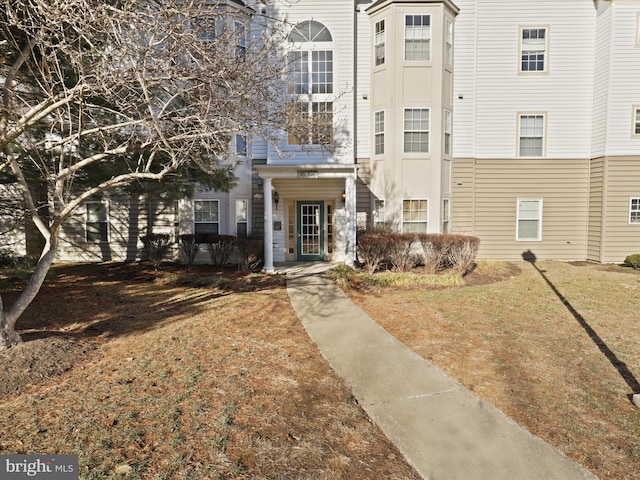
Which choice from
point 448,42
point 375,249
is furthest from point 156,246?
point 448,42

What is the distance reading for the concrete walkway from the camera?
10.3 feet

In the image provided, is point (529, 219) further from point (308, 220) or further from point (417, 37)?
point (308, 220)

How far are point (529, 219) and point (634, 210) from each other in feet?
10.9

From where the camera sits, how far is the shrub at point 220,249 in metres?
12.8

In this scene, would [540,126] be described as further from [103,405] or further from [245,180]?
[103,405]

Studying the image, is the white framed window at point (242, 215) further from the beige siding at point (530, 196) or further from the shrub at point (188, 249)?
the beige siding at point (530, 196)

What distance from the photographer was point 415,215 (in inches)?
534

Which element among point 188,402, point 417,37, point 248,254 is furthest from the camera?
point 417,37

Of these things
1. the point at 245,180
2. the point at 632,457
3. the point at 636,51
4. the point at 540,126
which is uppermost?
the point at 636,51

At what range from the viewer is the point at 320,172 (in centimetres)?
1191

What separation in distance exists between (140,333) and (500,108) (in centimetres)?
1403

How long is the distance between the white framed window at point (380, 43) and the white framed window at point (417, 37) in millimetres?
757

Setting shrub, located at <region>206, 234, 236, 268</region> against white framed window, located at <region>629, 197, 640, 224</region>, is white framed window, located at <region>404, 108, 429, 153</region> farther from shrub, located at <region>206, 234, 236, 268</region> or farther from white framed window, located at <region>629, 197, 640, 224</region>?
white framed window, located at <region>629, 197, 640, 224</region>

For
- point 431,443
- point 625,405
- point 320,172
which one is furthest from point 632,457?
point 320,172
